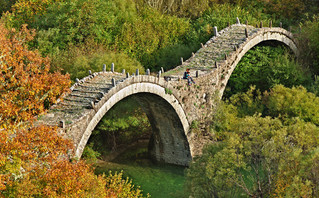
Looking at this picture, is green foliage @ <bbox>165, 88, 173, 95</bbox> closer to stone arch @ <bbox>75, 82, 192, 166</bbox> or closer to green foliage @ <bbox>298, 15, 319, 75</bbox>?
stone arch @ <bbox>75, 82, 192, 166</bbox>

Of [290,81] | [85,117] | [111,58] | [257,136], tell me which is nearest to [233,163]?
[257,136]

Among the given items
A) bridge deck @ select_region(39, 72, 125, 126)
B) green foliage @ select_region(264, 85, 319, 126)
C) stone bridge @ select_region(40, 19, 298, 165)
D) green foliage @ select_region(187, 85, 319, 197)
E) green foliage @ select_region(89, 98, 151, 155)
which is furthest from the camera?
green foliage @ select_region(89, 98, 151, 155)

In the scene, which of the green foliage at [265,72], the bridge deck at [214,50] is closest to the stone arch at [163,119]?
the bridge deck at [214,50]

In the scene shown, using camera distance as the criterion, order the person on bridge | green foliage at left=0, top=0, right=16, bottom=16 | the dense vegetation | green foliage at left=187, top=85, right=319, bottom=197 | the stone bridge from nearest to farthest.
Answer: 1. the dense vegetation
2. green foliage at left=187, top=85, right=319, bottom=197
3. the stone bridge
4. the person on bridge
5. green foliage at left=0, top=0, right=16, bottom=16

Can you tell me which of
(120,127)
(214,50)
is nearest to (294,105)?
(214,50)

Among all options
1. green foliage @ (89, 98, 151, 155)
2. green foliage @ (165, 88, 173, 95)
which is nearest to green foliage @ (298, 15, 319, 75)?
green foliage @ (89, 98, 151, 155)

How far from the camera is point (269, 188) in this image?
23125mm

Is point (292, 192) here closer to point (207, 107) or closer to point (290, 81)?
point (207, 107)

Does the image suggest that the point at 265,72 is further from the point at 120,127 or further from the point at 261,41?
the point at 120,127

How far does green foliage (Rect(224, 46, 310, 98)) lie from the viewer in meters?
41.1

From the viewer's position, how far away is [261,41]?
43.7m

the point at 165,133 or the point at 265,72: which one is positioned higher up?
the point at 265,72

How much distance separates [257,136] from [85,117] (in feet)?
30.2

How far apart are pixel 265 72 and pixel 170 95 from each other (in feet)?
41.0
